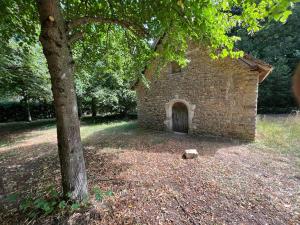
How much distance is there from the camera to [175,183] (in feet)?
12.4

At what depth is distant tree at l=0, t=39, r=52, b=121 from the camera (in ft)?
23.2

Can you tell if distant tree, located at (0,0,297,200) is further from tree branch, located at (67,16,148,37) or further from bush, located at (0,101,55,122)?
bush, located at (0,101,55,122)

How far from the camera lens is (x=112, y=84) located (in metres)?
14.9

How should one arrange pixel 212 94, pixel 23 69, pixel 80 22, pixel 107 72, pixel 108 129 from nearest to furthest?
pixel 80 22 → pixel 107 72 → pixel 212 94 → pixel 23 69 → pixel 108 129

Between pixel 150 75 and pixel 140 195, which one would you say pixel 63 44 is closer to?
pixel 140 195

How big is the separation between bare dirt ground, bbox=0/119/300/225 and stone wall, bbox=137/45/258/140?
1.66 m

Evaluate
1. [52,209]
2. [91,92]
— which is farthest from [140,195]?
[91,92]

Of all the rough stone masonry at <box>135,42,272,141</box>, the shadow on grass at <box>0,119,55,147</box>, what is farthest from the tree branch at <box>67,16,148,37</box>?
the shadow on grass at <box>0,119,55,147</box>

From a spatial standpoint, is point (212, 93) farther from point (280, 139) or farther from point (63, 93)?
point (63, 93)

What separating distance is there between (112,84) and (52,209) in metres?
12.9

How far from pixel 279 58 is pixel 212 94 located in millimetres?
15096

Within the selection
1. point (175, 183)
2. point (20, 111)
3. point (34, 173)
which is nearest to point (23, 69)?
point (34, 173)

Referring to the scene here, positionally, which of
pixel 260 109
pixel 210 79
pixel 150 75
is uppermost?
pixel 150 75

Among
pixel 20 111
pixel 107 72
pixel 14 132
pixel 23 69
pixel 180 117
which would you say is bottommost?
pixel 14 132
